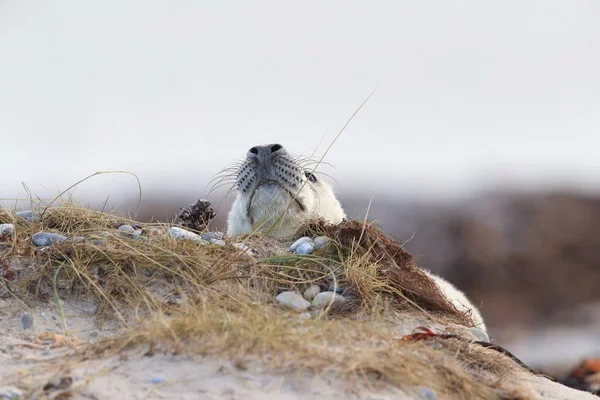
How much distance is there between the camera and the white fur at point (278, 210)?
649cm

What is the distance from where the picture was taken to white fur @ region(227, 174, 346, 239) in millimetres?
6488

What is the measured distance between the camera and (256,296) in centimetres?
482

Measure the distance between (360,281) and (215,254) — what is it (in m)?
1.15

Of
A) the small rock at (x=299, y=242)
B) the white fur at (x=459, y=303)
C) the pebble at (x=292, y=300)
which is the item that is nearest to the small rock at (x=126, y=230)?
the small rock at (x=299, y=242)

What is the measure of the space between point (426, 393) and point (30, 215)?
3.95m

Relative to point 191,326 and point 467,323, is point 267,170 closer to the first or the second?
point 467,323

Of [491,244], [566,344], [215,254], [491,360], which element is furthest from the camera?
[491,244]

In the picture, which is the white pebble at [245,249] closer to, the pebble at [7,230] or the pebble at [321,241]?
the pebble at [321,241]

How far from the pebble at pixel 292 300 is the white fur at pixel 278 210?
4.52 ft

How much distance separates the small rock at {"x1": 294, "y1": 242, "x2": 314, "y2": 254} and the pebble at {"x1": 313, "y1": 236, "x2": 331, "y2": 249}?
0.13m

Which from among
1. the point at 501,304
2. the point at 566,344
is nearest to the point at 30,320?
the point at 566,344

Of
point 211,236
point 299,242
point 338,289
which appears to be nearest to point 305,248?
point 299,242

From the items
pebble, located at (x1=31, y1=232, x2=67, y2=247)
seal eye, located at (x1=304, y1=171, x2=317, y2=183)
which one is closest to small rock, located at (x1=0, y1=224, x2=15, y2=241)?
pebble, located at (x1=31, y1=232, x2=67, y2=247)

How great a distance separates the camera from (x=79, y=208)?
588cm
